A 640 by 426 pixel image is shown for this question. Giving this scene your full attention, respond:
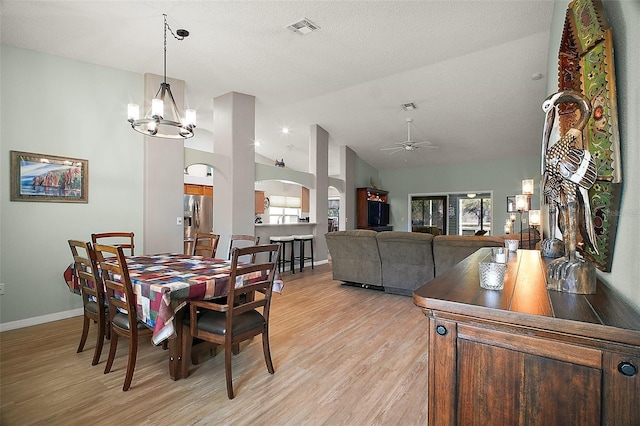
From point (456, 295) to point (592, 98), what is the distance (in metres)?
0.93

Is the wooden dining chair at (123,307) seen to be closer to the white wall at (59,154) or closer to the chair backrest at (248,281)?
the chair backrest at (248,281)

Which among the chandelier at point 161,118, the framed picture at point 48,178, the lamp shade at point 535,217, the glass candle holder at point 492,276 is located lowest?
the glass candle holder at point 492,276

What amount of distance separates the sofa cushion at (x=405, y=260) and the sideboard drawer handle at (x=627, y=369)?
354 cm

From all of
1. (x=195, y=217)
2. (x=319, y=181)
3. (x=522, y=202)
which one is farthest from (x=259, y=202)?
(x=522, y=202)

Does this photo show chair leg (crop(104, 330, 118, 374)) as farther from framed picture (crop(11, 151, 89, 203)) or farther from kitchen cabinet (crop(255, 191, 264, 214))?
kitchen cabinet (crop(255, 191, 264, 214))

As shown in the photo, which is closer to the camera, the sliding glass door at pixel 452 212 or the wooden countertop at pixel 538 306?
the wooden countertop at pixel 538 306

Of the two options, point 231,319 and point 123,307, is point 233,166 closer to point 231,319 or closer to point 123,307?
point 123,307

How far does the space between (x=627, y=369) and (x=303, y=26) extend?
389 cm

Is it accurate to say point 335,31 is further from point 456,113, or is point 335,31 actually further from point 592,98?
point 456,113

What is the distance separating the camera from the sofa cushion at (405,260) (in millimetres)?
4242

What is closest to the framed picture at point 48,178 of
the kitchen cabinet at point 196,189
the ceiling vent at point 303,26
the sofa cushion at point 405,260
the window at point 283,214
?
the ceiling vent at point 303,26

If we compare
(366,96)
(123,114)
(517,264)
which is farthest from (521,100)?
(123,114)

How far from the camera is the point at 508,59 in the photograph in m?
4.68

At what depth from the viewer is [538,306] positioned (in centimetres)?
88
